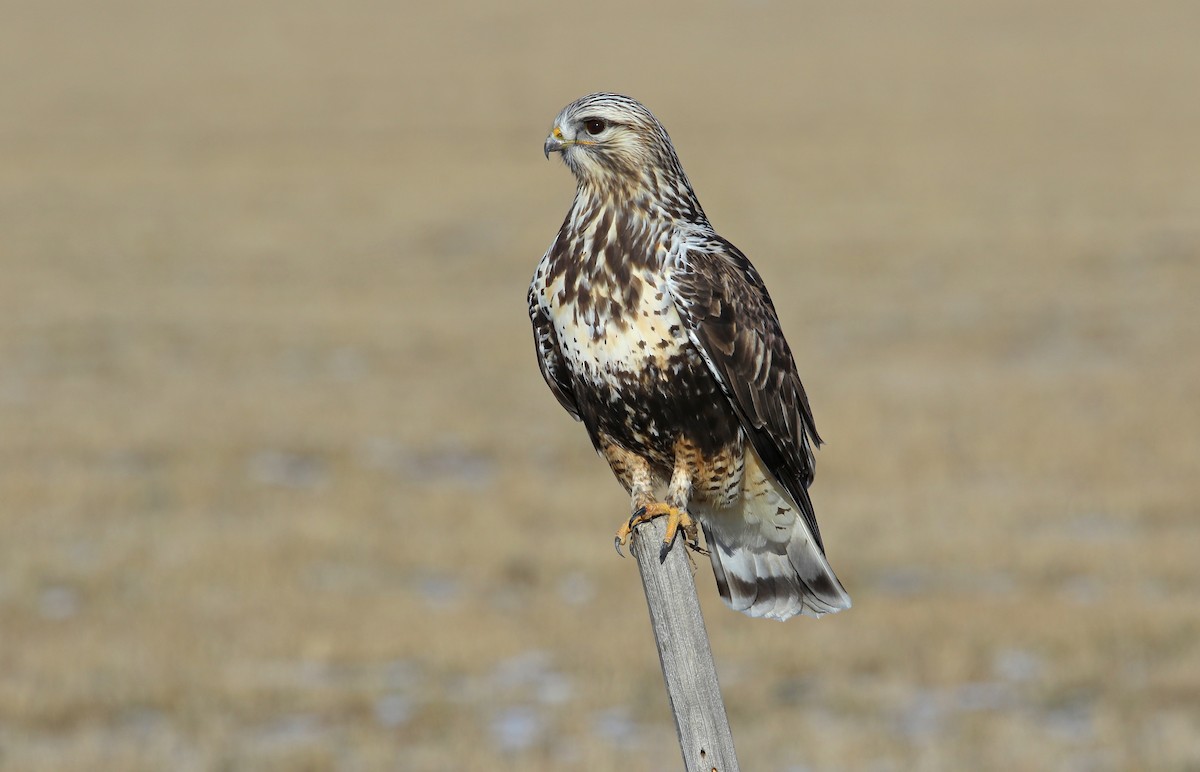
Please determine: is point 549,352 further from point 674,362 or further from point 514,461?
point 514,461

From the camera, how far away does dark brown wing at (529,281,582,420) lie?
432 centimetres

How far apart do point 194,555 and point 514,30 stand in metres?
52.9

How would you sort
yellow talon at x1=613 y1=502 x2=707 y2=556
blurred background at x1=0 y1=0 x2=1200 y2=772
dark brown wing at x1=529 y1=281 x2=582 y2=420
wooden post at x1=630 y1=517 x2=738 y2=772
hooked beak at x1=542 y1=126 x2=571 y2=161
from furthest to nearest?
blurred background at x1=0 y1=0 x2=1200 y2=772 < hooked beak at x1=542 y1=126 x2=571 y2=161 < dark brown wing at x1=529 y1=281 x2=582 y2=420 < yellow talon at x1=613 y1=502 x2=707 y2=556 < wooden post at x1=630 y1=517 x2=738 y2=772

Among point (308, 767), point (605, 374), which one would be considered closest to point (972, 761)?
point (308, 767)

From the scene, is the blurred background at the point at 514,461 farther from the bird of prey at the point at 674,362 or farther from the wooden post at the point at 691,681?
the wooden post at the point at 691,681

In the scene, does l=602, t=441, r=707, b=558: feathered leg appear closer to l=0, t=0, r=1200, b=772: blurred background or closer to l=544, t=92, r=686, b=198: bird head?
l=544, t=92, r=686, b=198: bird head

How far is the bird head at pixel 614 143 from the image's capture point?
4348 millimetres

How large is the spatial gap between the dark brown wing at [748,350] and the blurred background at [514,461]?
173 inches

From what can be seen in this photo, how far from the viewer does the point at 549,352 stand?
4430 millimetres

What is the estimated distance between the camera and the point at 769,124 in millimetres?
45469

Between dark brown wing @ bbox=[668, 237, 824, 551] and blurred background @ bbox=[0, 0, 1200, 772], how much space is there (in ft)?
14.4

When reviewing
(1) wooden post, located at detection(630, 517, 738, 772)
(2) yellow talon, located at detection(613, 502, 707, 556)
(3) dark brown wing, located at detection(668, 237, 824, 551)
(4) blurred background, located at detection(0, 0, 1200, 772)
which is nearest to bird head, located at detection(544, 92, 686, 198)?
(3) dark brown wing, located at detection(668, 237, 824, 551)

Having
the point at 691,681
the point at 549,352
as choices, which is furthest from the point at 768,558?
the point at 691,681

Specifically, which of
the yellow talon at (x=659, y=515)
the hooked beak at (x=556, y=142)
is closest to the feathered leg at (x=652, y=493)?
the yellow talon at (x=659, y=515)
